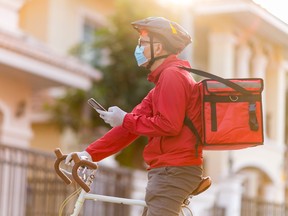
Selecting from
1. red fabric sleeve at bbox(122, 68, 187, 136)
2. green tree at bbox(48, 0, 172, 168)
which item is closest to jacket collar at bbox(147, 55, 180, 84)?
red fabric sleeve at bbox(122, 68, 187, 136)

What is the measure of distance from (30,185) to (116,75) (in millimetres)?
6577

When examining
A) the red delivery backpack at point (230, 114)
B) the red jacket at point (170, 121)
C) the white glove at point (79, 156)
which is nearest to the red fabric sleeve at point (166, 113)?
the red jacket at point (170, 121)

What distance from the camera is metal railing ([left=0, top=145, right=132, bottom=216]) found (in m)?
13.1

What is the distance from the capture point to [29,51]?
14.4 metres

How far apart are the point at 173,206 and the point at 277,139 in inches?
812

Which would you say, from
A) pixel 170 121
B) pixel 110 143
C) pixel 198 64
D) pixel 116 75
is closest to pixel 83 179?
pixel 110 143

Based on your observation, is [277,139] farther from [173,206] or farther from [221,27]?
[173,206]

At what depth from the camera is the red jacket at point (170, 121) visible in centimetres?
470

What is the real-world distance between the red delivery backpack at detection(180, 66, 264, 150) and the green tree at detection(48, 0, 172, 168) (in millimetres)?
14518

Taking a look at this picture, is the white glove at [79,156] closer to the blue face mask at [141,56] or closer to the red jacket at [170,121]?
the red jacket at [170,121]

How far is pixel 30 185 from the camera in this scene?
45.6 ft

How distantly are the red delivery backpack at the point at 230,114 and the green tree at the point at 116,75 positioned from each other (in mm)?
14518

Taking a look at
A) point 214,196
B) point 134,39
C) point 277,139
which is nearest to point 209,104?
point 214,196

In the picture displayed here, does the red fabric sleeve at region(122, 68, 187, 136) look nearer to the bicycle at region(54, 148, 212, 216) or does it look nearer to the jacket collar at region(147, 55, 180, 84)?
the jacket collar at region(147, 55, 180, 84)
